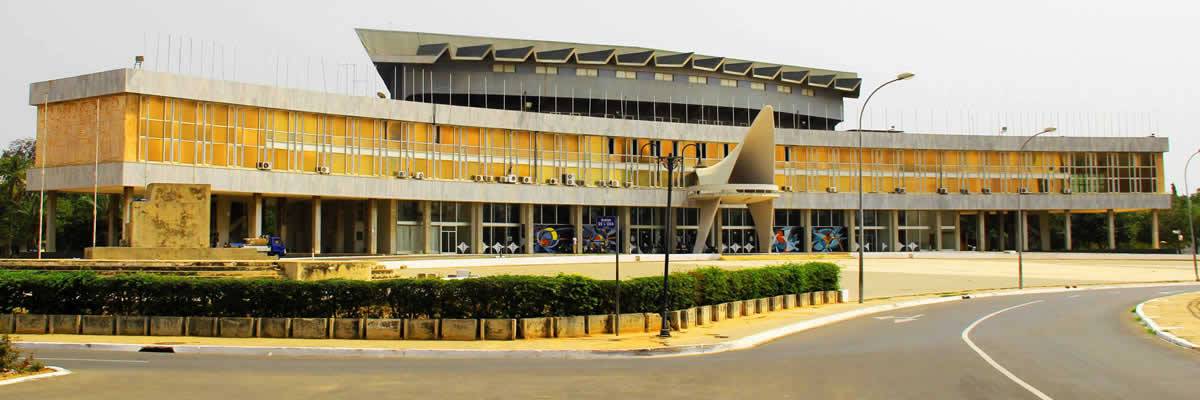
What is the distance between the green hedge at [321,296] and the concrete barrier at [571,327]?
0.28 meters

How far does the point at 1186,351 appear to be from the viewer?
17.6 meters

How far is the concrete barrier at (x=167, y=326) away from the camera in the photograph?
803 inches

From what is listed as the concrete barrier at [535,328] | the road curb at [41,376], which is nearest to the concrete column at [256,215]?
the concrete barrier at [535,328]

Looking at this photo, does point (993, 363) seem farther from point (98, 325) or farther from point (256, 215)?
point (256, 215)

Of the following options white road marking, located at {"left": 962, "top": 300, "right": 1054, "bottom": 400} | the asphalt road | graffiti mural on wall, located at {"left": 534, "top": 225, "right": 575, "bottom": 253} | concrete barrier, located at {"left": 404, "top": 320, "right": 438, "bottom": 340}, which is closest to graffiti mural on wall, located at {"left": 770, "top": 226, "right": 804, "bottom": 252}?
graffiti mural on wall, located at {"left": 534, "top": 225, "right": 575, "bottom": 253}

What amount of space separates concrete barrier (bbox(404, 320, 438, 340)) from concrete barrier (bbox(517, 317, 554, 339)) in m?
1.85

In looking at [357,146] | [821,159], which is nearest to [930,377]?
[357,146]

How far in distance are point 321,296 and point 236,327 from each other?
6.55ft

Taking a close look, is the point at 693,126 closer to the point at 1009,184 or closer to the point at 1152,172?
the point at 1009,184

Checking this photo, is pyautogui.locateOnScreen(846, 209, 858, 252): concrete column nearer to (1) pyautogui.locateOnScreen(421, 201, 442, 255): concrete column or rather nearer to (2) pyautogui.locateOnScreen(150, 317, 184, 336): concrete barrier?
(1) pyautogui.locateOnScreen(421, 201, 442, 255): concrete column

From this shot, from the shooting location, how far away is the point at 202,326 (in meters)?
20.4

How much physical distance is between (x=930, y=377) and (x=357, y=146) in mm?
48044

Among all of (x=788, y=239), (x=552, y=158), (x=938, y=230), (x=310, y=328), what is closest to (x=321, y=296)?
(x=310, y=328)

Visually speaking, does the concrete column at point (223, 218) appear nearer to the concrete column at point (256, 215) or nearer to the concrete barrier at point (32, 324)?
the concrete column at point (256, 215)
